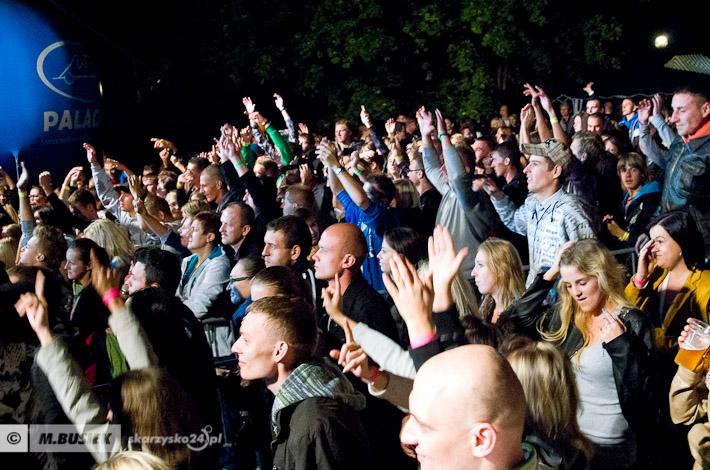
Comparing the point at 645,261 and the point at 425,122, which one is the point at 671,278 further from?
the point at 425,122

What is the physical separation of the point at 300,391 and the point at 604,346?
1.70 metres

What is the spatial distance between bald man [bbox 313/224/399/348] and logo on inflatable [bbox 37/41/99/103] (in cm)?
207

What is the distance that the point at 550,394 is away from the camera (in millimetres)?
3994

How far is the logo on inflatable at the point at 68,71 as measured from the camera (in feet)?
20.9

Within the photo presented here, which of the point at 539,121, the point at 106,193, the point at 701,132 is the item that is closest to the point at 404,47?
the point at 106,193

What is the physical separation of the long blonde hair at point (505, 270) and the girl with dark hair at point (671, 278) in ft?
2.46

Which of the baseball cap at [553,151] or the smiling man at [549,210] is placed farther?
the baseball cap at [553,151]

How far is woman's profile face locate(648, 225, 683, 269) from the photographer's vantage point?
19.2 feet

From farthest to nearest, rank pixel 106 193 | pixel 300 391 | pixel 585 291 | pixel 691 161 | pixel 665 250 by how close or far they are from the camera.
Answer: pixel 106 193, pixel 691 161, pixel 665 250, pixel 585 291, pixel 300 391

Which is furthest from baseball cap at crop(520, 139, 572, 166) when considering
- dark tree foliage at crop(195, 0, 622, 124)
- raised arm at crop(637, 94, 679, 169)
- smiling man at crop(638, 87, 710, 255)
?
dark tree foliage at crop(195, 0, 622, 124)

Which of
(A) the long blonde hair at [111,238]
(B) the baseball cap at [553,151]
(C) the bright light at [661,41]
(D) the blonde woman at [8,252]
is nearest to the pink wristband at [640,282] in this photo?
(B) the baseball cap at [553,151]

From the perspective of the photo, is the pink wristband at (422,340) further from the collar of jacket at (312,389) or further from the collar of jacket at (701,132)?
the collar of jacket at (701,132)

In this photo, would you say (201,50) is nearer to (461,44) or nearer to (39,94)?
(461,44)

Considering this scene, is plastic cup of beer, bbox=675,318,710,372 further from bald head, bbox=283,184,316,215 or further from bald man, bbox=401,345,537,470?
bald head, bbox=283,184,316,215
